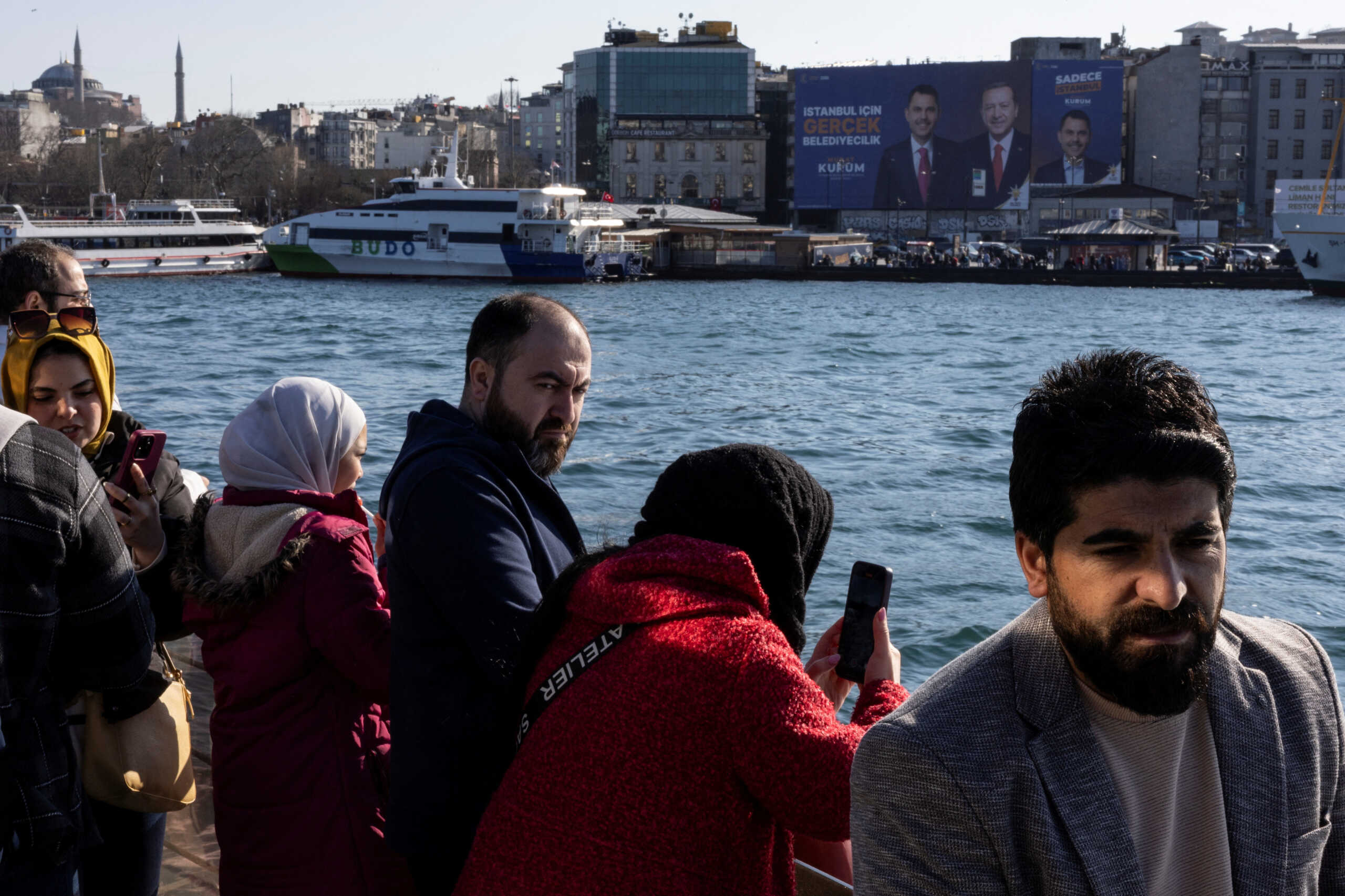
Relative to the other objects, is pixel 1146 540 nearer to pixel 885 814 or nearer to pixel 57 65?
pixel 885 814

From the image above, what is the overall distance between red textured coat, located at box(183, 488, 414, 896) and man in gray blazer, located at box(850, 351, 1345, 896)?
38.1 inches

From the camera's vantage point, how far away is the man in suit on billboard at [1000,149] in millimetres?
61938

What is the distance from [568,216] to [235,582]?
4498 centimetres

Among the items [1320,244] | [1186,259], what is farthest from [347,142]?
[1320,244]

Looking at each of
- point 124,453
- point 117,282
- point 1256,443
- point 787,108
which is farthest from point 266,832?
point 787,108

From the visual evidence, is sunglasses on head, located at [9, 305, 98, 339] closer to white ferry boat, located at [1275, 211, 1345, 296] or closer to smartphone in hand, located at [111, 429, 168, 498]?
smartphone in hand, located at [111, 429, 168, 498]

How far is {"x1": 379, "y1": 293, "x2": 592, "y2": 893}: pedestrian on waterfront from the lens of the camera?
5.90 ft

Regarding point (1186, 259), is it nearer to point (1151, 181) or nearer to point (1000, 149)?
point (1000, 149)

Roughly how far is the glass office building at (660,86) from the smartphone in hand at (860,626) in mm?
69609

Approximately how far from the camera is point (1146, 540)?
4.20 feet

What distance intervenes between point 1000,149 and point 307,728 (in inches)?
2503

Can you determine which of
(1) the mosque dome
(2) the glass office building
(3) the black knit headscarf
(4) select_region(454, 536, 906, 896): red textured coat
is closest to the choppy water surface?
(3) the black knit headscarf

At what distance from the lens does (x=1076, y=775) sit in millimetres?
1255

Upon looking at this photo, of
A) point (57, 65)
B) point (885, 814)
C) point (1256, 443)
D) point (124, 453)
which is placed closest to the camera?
point (885, 814)
